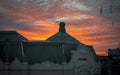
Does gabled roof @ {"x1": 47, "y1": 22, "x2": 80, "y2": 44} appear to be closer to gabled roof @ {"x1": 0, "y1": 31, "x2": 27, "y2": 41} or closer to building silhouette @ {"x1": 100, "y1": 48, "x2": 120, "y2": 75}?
gabled roof @ {"x1": 0, "y1": 31, "x2": 27, "y2": 41}

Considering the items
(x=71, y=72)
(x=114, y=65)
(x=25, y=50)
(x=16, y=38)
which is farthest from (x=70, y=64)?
(x=114, y=65)

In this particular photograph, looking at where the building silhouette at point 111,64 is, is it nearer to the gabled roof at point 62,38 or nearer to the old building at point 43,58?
the gabled roof at point 62,38

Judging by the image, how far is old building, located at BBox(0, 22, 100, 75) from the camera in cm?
3816

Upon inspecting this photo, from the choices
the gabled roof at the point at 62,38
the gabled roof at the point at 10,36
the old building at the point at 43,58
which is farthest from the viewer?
the gabled roof at the point at 62,38

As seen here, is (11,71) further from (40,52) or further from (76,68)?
(76,68)

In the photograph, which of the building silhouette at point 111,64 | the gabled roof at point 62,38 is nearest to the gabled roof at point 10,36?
the gabled roof at point 62,38

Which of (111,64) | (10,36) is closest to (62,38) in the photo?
(10,36)

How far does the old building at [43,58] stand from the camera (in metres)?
38.2

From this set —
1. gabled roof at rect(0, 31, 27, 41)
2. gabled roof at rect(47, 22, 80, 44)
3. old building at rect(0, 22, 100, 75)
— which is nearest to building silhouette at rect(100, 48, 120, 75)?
gabled roof at rect(47, 22, 80, 44)

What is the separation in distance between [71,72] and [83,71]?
2516 mm

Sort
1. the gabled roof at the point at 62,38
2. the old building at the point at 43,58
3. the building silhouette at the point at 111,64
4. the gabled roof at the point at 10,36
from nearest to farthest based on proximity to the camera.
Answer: the old building at the point at 43,58 → the gabled roof at the point at 10,36 → the gabled roof at the point at 62,38 → the building silhouette at the point at 111,64

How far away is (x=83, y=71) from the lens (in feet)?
135

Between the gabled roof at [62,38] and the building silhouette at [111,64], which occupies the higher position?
the gabled roof at [62,38]

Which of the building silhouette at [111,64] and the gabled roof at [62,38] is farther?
the building silhouette at [111,64]
